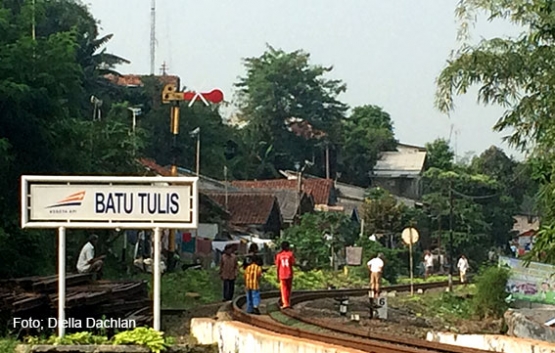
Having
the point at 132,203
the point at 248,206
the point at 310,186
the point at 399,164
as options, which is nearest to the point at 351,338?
the point at 132,203

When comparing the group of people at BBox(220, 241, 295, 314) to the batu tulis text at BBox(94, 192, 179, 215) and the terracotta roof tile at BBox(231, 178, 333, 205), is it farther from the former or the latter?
the terracotta roof tile at BBox(231, 178, 333, 205)

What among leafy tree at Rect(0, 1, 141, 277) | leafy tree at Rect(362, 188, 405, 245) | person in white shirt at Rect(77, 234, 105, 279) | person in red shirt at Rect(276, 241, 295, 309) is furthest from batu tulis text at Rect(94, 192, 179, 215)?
leafy tree at Rect(362, 188, 405, 245)

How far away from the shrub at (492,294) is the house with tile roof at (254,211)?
26.0 metres

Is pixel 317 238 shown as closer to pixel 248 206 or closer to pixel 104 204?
pixel 248 206

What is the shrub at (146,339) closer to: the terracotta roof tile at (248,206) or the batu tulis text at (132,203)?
the batu tulis text at (132,203)

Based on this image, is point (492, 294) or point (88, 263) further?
point (492, 294)

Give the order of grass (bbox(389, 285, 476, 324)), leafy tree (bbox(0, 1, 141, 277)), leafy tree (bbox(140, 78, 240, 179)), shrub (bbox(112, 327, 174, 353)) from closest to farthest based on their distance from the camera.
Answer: shrub (bbox(112, 327, 174, 353)) → leafy tree (bbox(0, 1, 141, 277)) → grass (bbox(389, 285, 476, 324)) → leafy tree (bbox(140, 78, 240, 179))

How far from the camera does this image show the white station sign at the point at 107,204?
45.8 ft

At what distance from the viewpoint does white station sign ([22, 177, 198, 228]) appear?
13.9m

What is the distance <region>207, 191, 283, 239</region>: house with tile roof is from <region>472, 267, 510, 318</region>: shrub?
85.2ft

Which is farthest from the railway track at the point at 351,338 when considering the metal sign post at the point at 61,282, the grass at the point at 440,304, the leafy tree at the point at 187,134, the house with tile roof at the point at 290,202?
the leafy tree at the point at 187,134

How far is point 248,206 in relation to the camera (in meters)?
57.5

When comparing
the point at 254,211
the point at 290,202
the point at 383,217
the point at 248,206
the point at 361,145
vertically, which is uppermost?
the point at 361,145

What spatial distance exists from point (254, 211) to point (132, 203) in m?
43.0
